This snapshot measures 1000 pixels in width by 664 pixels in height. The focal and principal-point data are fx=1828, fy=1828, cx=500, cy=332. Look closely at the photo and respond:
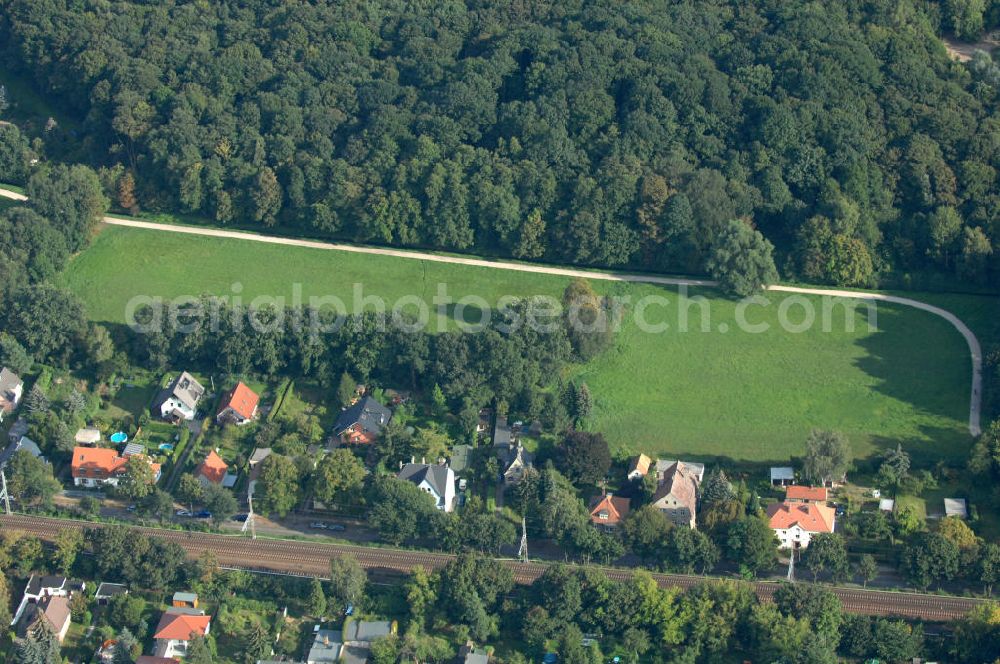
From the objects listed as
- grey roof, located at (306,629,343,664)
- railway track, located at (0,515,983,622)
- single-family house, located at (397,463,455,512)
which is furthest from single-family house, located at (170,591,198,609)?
single-family house, located at (397,463,455,512)

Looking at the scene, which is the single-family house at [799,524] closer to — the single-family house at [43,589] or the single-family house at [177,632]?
the single-family house at [177,632]

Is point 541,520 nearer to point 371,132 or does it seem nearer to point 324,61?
point 371,132

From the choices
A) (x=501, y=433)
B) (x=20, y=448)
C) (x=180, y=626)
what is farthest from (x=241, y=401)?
(x=180, y=626)

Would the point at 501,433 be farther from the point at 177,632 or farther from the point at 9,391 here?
the point at 9,391

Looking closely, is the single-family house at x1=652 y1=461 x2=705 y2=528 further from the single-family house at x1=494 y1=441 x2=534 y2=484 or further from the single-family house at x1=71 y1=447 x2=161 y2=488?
the single-family house at x1=71 y1=447 x2=161 y2=488

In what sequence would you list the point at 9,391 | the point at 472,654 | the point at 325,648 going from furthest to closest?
the point at 9,391, the point at 325,648, the point at 472,654

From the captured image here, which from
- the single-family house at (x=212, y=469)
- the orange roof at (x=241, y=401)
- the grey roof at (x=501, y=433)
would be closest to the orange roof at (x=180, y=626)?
the single-family house at (x=212, y=469)
